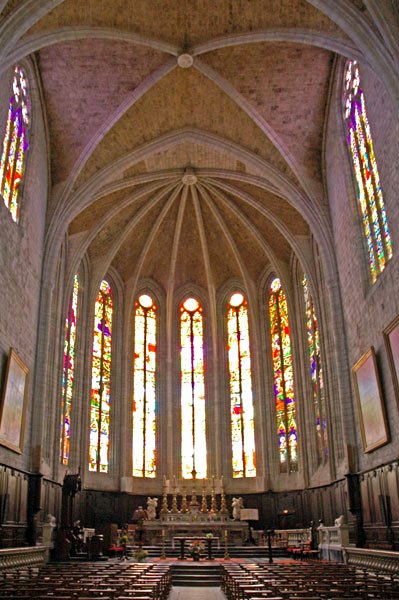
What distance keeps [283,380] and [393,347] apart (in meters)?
13.6

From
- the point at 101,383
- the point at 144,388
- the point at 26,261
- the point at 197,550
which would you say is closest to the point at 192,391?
→ the point at 144,388

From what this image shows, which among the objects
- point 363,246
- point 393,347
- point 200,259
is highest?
point 200,259

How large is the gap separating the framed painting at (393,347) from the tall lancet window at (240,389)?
14.7 m

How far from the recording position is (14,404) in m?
17.5

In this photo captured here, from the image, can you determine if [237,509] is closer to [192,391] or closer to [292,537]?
[292,537]

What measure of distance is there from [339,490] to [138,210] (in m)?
15.3

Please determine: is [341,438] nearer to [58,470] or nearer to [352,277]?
[352,277]

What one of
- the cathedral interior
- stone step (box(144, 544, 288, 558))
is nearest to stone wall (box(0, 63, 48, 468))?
the cathedral interior

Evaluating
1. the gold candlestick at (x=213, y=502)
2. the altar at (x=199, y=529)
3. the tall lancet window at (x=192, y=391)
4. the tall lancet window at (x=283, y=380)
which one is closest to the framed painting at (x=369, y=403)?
the altar at (x=199, y=529)

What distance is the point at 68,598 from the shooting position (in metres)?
6.72

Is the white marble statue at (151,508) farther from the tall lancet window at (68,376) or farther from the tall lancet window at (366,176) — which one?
the tall lancet window at (366,176)

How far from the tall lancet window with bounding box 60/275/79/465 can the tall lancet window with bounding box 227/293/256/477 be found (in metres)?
8.28

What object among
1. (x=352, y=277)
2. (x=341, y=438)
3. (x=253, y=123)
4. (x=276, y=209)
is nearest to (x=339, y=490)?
A: (x=341, y=438)

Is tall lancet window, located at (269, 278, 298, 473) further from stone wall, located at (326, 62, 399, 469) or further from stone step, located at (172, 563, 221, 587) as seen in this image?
stone step, located at (172, 563, 221, 587)
